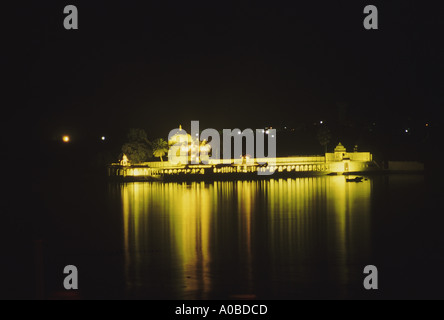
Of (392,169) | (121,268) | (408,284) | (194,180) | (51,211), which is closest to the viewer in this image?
(408,284)

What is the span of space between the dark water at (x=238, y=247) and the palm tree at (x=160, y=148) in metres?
13.4

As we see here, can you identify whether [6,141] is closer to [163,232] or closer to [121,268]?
[163,232]

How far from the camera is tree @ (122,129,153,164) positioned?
31688 mm

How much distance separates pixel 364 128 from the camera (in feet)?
141

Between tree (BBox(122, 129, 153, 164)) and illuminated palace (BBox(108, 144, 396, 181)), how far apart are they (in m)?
0.43

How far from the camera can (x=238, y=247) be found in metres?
10.3

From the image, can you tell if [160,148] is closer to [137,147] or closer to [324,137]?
[137,147]

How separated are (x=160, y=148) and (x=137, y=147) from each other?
164 cm

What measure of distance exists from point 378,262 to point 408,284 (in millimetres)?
1485

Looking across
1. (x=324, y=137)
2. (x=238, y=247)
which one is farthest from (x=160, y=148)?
(x=238, y=247)

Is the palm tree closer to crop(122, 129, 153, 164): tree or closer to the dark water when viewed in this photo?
crop(122, 129, 153, 164): tree

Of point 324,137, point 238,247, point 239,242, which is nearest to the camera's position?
point 238,247

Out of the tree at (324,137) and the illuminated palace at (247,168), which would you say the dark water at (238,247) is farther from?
the tree at (324,137)
